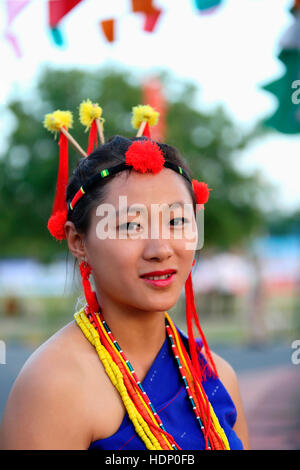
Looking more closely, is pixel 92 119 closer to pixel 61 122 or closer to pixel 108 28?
pixel 61 122

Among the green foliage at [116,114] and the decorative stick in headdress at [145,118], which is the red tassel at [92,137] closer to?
the decorative stick in headdress at [145,118]

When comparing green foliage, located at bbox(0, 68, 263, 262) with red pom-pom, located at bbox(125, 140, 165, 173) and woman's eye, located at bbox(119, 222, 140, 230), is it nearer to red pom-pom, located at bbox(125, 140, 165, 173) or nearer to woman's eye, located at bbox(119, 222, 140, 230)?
red pom-pom, located at bbox(125, 140, 165, 173)

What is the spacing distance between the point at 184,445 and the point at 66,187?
97 centimetres

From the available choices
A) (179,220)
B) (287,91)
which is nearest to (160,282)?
(179,220)

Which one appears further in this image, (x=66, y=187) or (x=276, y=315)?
(x=276, y=315)

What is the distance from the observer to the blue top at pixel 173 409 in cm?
158

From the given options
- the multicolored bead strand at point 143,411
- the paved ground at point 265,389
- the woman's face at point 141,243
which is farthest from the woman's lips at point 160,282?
the paved ground at point 265,389

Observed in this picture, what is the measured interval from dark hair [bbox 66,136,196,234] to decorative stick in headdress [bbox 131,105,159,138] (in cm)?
22

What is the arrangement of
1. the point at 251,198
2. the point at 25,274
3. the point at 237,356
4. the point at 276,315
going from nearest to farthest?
1. the point at 237,356
2. the point at 251,198
3. the point at 276,315
4. the point at 25,274

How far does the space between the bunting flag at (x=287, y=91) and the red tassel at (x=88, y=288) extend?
112cm

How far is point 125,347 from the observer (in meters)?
1.78

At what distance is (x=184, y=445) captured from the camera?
1.65 meters
